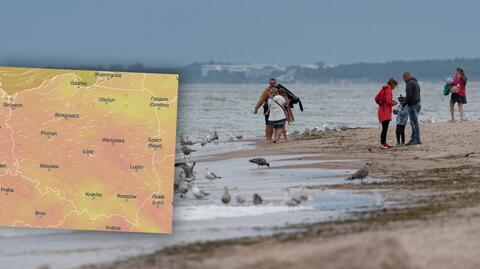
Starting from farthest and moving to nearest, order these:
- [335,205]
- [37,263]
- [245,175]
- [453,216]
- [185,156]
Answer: [185,156] → [245,175] → [335,205] → [453,216] → [37,263]

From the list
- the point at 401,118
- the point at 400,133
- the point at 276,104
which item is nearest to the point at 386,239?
the point at 401,118

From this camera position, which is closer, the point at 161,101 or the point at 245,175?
the point at 161,101

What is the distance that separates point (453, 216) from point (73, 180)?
3994 millimetres

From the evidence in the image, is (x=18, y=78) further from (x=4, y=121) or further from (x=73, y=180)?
(x=73, y=180)

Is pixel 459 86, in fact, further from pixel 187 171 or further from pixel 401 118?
pixel 187 171

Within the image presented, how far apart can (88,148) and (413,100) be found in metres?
13.0

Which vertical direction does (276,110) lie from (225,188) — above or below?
above

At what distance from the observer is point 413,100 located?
73.8ft

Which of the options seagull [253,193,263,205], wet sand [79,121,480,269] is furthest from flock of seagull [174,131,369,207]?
wet sand [79,121,480,269]

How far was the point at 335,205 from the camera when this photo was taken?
1311cm

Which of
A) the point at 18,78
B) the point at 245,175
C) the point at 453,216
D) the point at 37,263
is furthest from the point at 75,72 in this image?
the point at 245,175

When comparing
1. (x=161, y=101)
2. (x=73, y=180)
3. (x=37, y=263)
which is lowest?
(x=37, y=263)

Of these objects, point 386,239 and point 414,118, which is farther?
point 414,118

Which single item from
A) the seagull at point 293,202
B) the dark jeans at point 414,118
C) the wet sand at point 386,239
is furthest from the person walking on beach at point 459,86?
the seagull at point 293,202
